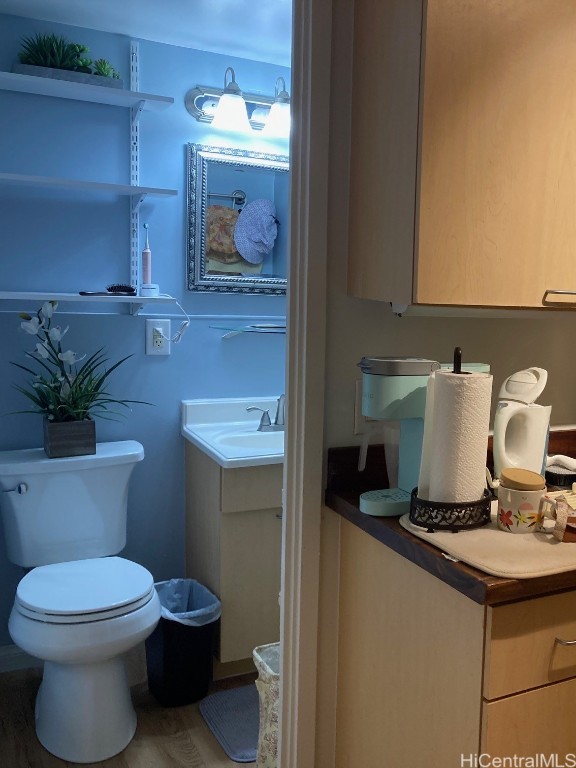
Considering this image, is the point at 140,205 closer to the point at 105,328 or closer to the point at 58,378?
A: the point at 105,328

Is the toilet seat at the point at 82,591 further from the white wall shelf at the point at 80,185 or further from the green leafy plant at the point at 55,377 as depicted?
the white wall shelf at the point at 80,185

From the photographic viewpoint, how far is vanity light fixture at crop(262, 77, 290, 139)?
245 centimetres

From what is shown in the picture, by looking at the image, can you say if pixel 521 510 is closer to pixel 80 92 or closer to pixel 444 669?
pixel 444 669

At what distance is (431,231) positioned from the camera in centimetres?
122

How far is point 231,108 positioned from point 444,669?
189 cm

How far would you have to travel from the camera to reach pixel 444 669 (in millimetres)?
1188

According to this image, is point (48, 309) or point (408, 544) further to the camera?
point (48, 309)

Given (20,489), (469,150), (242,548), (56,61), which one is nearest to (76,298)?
(20,489)

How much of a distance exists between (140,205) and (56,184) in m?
0.31

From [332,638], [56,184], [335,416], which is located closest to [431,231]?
[335,416]

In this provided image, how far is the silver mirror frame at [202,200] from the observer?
2445 millimetres

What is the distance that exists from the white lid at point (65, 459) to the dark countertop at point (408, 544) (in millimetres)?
997

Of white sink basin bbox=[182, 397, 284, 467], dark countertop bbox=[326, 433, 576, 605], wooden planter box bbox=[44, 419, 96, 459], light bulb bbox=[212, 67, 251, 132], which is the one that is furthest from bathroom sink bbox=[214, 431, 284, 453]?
light bulb bbox=[212, 67, 251, 132]

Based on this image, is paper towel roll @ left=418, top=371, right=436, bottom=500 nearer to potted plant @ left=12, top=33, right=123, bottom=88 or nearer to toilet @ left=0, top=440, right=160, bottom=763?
toilet @ left=0, top=440, right=160, bottom=763
